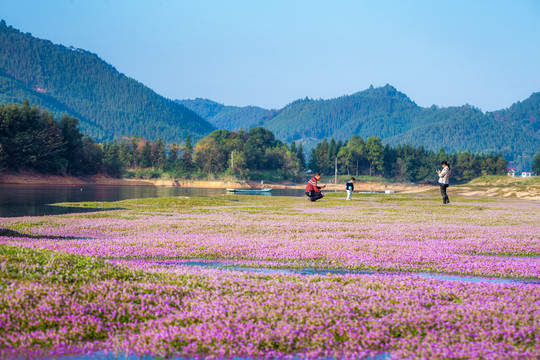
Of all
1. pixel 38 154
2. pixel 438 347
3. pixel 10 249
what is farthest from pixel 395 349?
pixel 38 154

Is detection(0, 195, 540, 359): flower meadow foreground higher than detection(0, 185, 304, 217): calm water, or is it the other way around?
detection(0, 185, 304, 217): calm water

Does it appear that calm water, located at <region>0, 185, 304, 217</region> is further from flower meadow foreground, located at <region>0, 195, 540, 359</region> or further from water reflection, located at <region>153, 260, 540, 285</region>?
flower meadow foreground, located at <region>0, 195, 540, 359</region>

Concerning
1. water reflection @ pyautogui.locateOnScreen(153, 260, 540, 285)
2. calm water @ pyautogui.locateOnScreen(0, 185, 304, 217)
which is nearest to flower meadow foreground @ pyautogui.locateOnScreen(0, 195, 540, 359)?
water reflection @ pyautogui.locateOnScreen(153, 260, 540, 285)

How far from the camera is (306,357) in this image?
26.1 ft

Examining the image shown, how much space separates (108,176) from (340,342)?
177136 mm

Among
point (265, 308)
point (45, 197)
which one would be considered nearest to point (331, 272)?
point (265, 308)

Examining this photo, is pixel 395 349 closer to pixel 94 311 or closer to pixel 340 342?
pixel 340 342

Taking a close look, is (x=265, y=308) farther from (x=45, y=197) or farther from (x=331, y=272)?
(x=45, y=197)

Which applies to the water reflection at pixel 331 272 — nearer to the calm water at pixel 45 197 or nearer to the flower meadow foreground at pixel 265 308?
the flower meadow foreground at pixel 265 308

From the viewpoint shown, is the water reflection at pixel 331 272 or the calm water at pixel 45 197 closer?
the water reflection at pixel 331 272

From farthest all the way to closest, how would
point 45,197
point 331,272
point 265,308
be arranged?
point 45,197, point 331,272, point 265,308

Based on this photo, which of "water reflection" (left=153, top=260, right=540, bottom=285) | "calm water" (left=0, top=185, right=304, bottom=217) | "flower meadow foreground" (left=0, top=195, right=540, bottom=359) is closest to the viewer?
"flower meadow foreground" (left=0, top=195, right=540, bottom=359)

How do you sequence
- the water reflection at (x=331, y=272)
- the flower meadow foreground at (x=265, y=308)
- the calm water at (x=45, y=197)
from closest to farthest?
1. the flower meadow foreground at (x=265, y=308)
2. the water reflection at (x=331, y=272)
3. the calm water at (x=45, y=197)

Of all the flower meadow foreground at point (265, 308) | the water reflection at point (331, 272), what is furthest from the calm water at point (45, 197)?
the flower meadow foreground at point (265, 308)
